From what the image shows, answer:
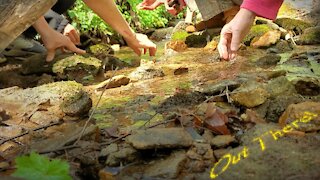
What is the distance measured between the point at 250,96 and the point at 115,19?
1487mm

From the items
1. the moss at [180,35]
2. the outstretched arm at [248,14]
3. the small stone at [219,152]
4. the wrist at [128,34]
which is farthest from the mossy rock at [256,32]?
the small stone at [219,152]

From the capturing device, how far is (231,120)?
1936 mm

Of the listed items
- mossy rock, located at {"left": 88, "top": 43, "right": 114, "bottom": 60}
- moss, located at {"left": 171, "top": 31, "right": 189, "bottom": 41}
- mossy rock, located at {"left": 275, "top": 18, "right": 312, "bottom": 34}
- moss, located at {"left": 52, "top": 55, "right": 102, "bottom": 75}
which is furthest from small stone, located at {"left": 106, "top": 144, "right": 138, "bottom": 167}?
mossy rock, located at {"left": 275, "top": 18, "right": 312, "bottom": 34}

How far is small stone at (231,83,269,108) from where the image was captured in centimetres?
223

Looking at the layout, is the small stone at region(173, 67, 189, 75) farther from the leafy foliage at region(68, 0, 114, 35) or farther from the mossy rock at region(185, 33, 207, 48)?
the leafy foliage at region(68, 0, 114, 35)

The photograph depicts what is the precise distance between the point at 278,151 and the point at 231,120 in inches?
18.0

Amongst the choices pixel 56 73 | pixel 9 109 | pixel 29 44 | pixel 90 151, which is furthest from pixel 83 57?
pixel 90 151

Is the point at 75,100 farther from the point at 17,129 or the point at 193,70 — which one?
the point at 193,70

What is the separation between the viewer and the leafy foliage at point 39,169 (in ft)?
4.03

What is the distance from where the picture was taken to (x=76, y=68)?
399 centimetres

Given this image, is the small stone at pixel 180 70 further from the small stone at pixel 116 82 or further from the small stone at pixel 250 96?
the small stone at pixel 250 96

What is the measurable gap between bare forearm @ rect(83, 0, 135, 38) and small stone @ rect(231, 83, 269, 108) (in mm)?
1284

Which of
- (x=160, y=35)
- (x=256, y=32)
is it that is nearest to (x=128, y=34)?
(x=256, y=32)

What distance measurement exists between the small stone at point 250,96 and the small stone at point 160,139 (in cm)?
69
